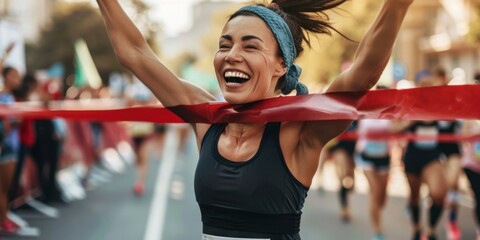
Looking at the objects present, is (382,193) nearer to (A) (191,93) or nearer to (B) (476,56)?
(A) (191,93)

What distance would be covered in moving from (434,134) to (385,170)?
69 centimetres

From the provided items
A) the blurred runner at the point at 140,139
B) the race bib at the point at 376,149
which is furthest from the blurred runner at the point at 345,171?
the blurred runner at the point at 140,139

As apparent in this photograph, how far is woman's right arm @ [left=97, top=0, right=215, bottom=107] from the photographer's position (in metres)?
3.28

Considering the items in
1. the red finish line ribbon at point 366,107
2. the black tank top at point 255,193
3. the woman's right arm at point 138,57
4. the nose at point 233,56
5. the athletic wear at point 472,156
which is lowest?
the black tank top at point 255,193

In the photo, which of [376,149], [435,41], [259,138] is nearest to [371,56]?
[259,138]

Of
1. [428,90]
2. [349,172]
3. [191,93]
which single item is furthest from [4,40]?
[428,90]

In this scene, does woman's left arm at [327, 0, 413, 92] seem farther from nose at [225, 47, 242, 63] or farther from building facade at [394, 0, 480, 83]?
building facade at [394, 0, 480, 83]

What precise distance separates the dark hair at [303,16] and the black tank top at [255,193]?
47 cm

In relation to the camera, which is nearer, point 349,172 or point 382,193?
point 382,193

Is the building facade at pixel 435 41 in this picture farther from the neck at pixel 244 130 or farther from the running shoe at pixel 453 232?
the neck at pixel 244 130

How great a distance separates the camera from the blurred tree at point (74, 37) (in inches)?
1918

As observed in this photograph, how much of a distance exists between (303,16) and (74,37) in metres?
48.6

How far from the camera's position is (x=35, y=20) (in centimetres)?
6838

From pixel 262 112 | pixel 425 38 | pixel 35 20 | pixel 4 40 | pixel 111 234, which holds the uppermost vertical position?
pixel 35 20
